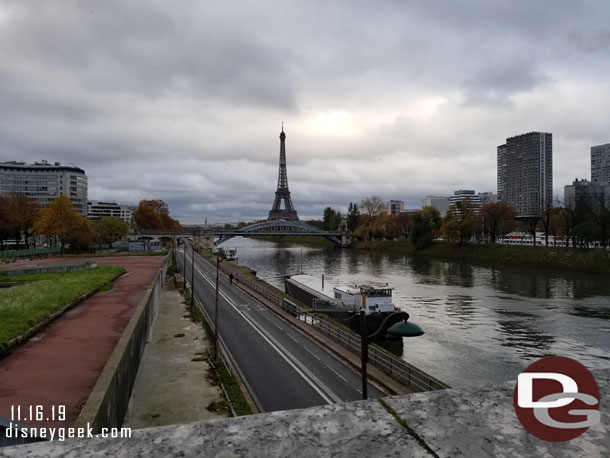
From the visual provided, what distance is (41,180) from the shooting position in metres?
179

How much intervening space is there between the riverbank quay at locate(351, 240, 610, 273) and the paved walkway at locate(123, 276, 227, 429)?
64045 mm

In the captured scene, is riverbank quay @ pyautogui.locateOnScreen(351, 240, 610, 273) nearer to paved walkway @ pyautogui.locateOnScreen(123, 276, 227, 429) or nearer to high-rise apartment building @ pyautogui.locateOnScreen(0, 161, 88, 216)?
paved walkway @ pyautogui.locateOnScreen(123, 276, 227, 429)

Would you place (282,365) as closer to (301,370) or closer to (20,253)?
(301,370)

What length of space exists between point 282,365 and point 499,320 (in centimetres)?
2102

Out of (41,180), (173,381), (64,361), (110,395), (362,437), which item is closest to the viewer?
(362,437)

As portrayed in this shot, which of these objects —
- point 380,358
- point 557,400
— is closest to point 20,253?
point 380,358

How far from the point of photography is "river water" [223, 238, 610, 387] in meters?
24.0

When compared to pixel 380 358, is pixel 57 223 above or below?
above

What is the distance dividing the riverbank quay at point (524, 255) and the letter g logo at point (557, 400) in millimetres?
74785

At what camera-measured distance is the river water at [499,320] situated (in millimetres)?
23953

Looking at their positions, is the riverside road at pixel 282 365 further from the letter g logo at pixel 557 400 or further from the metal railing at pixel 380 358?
the letter g logo at pixel 557 400

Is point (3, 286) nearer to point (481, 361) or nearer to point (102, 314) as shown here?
point (102, 314)

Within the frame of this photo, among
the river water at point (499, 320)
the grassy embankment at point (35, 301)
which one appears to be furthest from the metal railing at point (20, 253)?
the river water at point (499, 320)

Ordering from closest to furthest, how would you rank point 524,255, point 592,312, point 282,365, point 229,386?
1. point 229,386
2. point 282,365
3. point 592,312
4. point 524,255
